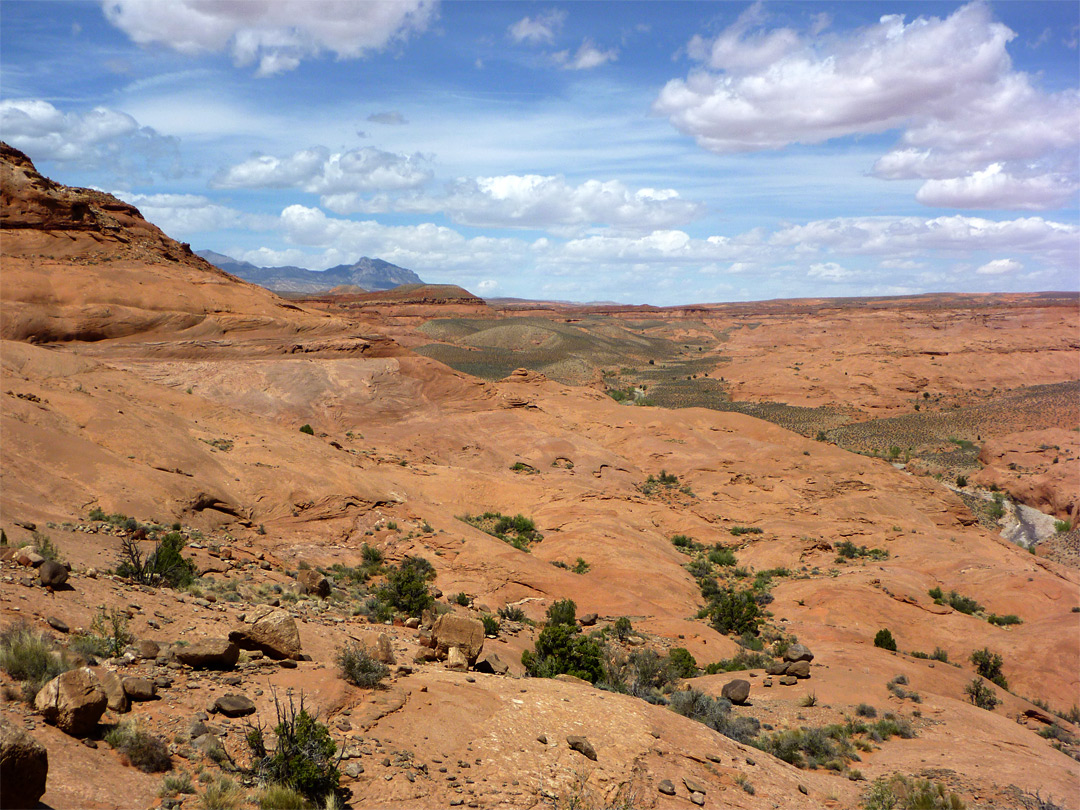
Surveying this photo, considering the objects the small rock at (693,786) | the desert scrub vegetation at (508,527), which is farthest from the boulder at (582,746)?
the desert scrub vegetation at (508,527)

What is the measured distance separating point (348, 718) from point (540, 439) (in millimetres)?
26954

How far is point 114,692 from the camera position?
668 cm

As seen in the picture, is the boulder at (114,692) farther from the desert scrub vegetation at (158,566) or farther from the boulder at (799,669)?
the boulder at (799,669)

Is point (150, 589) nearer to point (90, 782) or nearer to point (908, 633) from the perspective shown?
point (90, 782)

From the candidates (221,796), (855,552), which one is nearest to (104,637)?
(221,796)

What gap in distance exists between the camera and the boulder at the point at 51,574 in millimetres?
9273

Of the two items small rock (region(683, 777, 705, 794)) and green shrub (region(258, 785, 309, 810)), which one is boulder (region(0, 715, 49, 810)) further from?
small rock (region(683, 777, 705, 794))

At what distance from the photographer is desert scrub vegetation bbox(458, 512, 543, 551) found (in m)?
24.1

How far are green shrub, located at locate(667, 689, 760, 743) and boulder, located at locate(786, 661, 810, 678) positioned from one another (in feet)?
10.9

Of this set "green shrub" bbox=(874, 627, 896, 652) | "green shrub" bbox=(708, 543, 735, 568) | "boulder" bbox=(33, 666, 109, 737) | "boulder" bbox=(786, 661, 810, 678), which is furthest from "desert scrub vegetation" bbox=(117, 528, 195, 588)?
"green shrub" bbox=(708, 543, 735, 568)

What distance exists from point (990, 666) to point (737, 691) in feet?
31.1

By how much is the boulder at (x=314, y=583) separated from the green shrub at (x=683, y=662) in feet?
26.0

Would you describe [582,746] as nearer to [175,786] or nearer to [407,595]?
[175,786]

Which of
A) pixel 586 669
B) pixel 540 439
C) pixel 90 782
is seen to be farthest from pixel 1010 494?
pixel 90 782
